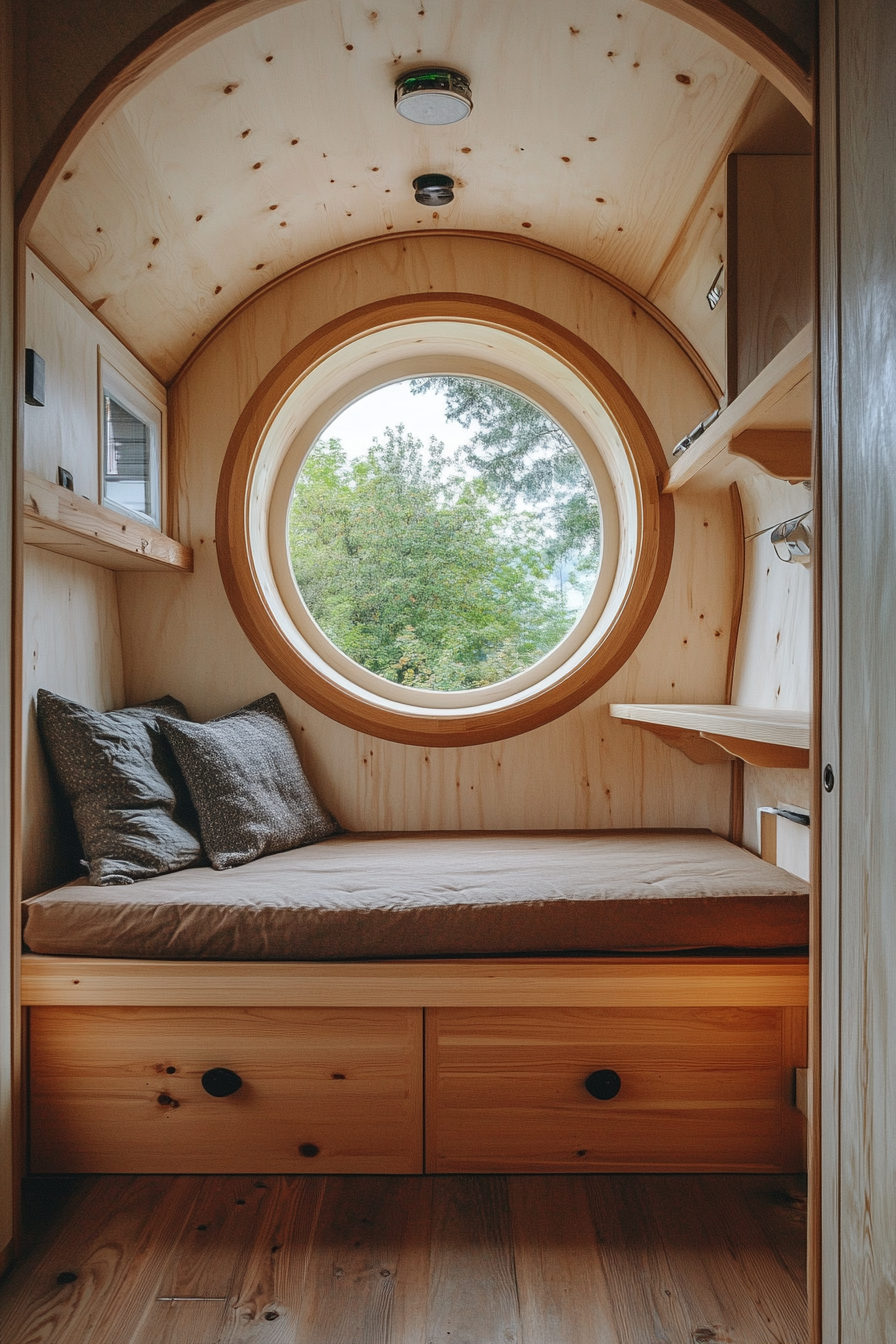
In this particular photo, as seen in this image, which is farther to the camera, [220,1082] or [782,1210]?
[220,1082]

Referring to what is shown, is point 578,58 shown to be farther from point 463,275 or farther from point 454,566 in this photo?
point 454,566

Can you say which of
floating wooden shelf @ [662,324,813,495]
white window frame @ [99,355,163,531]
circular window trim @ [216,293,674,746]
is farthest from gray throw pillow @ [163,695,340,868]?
floating wooden shelf @ [662,324,813,495]

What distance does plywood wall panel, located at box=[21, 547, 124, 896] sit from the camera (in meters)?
1.84

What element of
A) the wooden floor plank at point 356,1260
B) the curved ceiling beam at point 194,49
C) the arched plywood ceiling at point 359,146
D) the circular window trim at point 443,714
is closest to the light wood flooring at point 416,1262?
the wooden floor plank at point 356,1260

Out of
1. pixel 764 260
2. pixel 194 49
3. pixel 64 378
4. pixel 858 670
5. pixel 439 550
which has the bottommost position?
pixel 858 670

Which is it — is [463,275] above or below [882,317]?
above

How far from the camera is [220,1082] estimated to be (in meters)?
1.69

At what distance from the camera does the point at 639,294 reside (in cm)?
253

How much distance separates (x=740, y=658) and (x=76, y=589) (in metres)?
1.76

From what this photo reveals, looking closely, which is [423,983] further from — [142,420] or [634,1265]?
[142,420]

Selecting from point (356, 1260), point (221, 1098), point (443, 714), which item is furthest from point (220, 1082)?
point (443, 714)

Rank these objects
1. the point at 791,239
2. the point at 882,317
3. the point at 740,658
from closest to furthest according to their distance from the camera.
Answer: the point at 882,317 < the point at 791,239 < the point at 740,658

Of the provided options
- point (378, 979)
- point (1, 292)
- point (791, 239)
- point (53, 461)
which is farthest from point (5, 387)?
point (791, 239)

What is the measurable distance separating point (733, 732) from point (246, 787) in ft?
3.78
